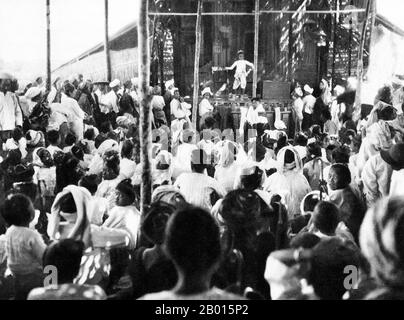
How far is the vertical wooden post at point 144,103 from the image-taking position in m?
3.62

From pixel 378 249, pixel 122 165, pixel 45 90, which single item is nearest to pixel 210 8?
pixel 45 90

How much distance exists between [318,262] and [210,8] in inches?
342

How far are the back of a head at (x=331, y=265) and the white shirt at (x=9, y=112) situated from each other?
2.86 meters

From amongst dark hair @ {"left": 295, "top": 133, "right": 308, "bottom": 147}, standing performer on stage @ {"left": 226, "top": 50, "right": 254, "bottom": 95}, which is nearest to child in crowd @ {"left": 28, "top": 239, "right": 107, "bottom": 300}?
dark hair @ {"left": 295, "top": 133, "right": 308, "bottom": 147}

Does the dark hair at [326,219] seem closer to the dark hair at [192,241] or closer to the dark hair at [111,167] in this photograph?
the dark hair at [192,241]

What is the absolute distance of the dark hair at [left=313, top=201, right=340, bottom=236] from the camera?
3031 mm

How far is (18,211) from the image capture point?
3.15 m

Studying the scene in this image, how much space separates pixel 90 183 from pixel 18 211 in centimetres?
67

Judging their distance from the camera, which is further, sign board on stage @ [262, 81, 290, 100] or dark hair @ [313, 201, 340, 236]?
sign board on stage @ [262, 81, 290, 100]

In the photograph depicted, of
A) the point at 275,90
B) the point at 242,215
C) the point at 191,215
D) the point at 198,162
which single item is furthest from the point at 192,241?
the point at 275,90

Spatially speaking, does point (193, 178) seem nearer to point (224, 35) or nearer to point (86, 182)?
point (86, 182)

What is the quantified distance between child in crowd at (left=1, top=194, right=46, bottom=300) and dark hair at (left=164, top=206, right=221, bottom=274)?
96 centimetres

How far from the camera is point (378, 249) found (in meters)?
2.97

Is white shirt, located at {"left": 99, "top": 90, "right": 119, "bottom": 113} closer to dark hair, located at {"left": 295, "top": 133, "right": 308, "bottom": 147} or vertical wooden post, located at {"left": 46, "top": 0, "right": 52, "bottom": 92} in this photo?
vertical wooden post, located at {"left": 46, "top": 0, "right": 52, "bottom": 92}
